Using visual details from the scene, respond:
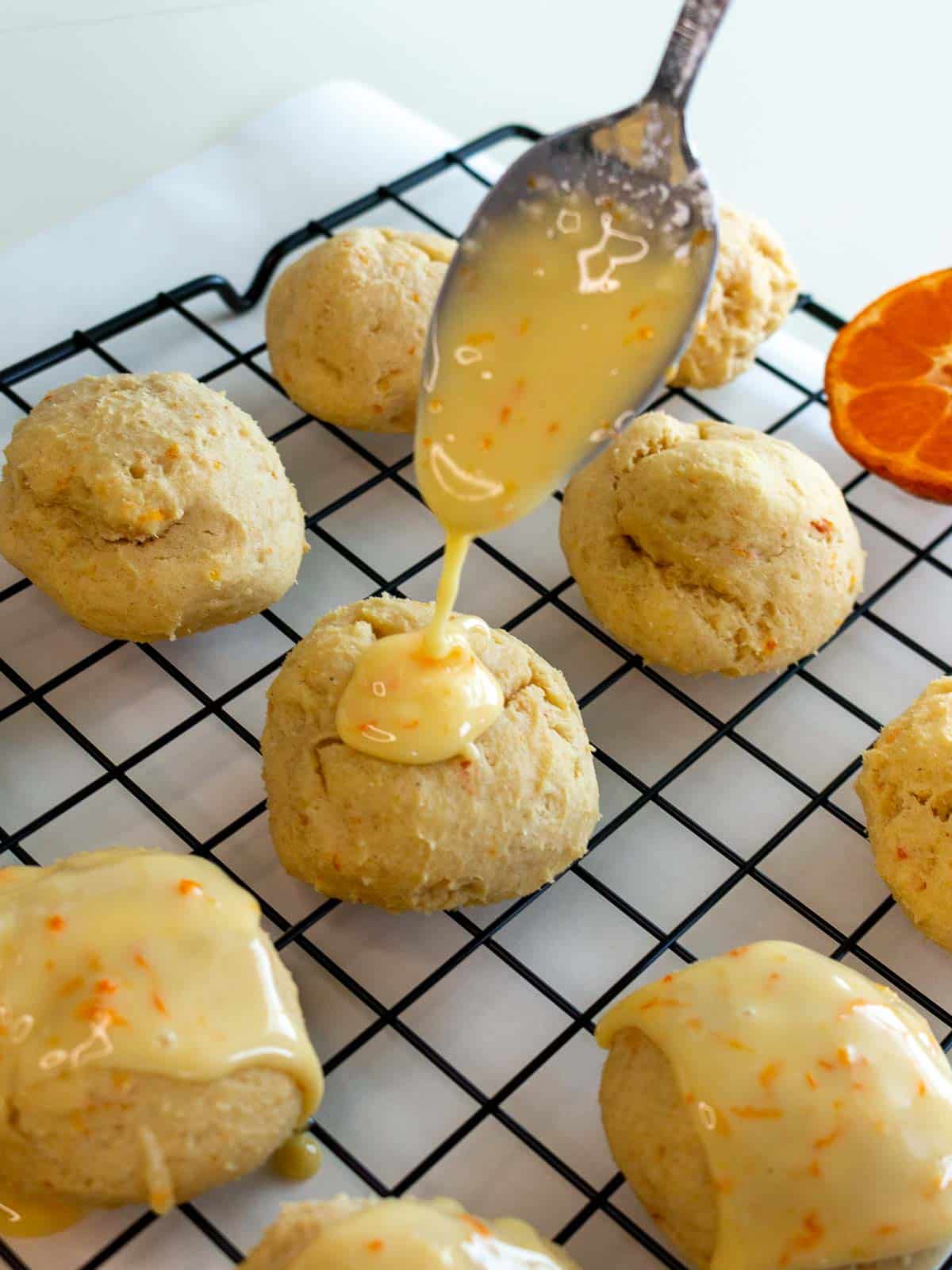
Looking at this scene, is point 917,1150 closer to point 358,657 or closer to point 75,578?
point 358,657

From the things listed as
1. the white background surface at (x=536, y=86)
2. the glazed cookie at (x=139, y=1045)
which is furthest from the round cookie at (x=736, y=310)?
the glazed cookie at (x=139, y=1045)

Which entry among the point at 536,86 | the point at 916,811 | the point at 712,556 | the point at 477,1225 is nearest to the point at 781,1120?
the point at 477,1225

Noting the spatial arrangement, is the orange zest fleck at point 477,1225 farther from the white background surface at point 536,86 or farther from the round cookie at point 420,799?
the white background surface at point 536,86

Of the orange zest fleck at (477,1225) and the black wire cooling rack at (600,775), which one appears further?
the black wire cooling rack at (600,775)

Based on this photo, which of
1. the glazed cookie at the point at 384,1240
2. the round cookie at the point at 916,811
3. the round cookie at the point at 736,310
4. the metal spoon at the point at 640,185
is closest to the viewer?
the glazed cookie at the point at 384,1240

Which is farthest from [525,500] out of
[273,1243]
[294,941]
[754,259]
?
[754,259]

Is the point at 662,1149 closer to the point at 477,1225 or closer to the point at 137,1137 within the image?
the point at 477,1225

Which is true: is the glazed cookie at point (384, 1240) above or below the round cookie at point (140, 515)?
below
